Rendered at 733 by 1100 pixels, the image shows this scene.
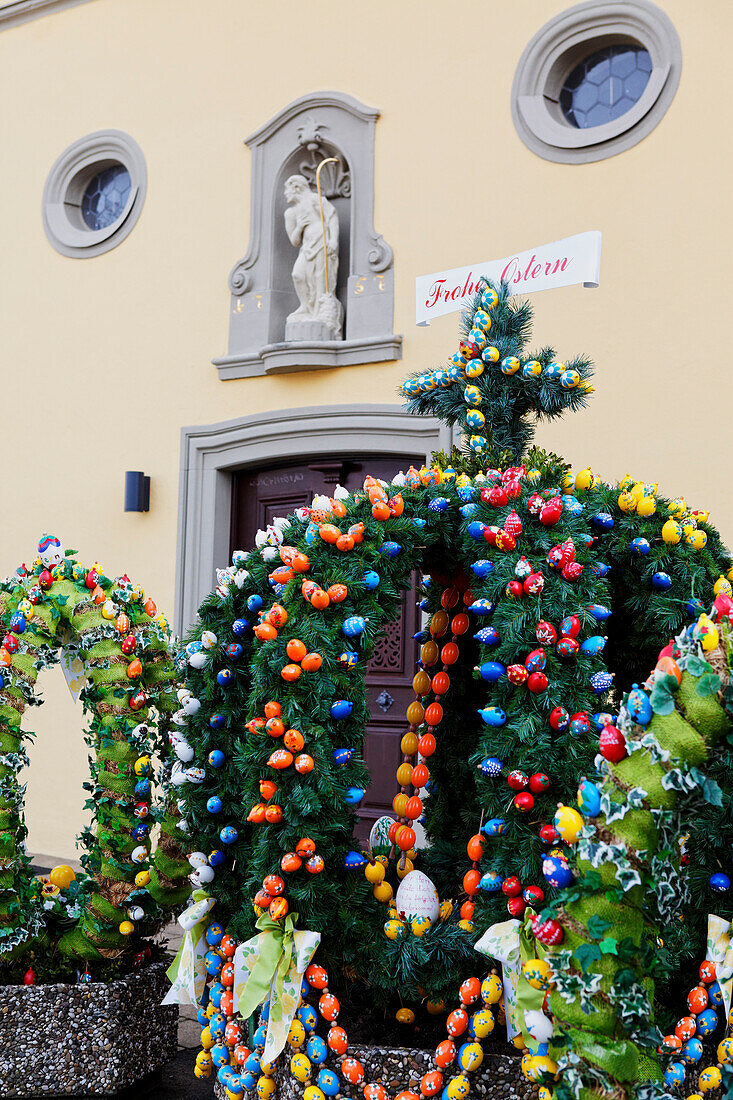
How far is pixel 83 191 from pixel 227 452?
2.13 m

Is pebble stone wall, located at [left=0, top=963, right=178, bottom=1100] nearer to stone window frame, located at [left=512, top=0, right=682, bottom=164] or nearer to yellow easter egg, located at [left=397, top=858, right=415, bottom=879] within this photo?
yellow easter egg, located at [left=397, top=858, right=415, bottom=879]

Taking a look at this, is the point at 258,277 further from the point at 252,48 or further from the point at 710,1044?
the point at 710,1044

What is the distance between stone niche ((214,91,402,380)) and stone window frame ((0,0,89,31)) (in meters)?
1.92

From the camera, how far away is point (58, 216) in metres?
6.42

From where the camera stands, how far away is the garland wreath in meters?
2.88

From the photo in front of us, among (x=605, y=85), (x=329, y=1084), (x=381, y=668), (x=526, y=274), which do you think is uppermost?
(x=605, y=85)

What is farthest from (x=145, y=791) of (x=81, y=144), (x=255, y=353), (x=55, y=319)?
(x=81, y=144)

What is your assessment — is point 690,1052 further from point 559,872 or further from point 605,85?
point 605,85

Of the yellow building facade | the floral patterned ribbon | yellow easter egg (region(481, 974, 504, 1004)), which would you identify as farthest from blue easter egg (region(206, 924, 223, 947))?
the yellow building facade

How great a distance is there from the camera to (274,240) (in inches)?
217

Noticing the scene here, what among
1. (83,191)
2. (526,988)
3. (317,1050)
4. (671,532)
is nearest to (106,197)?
(83,191)

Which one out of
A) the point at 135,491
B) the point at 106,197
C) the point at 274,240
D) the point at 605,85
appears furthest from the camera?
the point at 106,197

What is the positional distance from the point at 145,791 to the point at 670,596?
58.9 inches

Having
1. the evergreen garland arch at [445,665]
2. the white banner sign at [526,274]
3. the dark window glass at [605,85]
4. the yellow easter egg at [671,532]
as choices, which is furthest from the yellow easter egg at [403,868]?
the dark window glass at [605,85]
